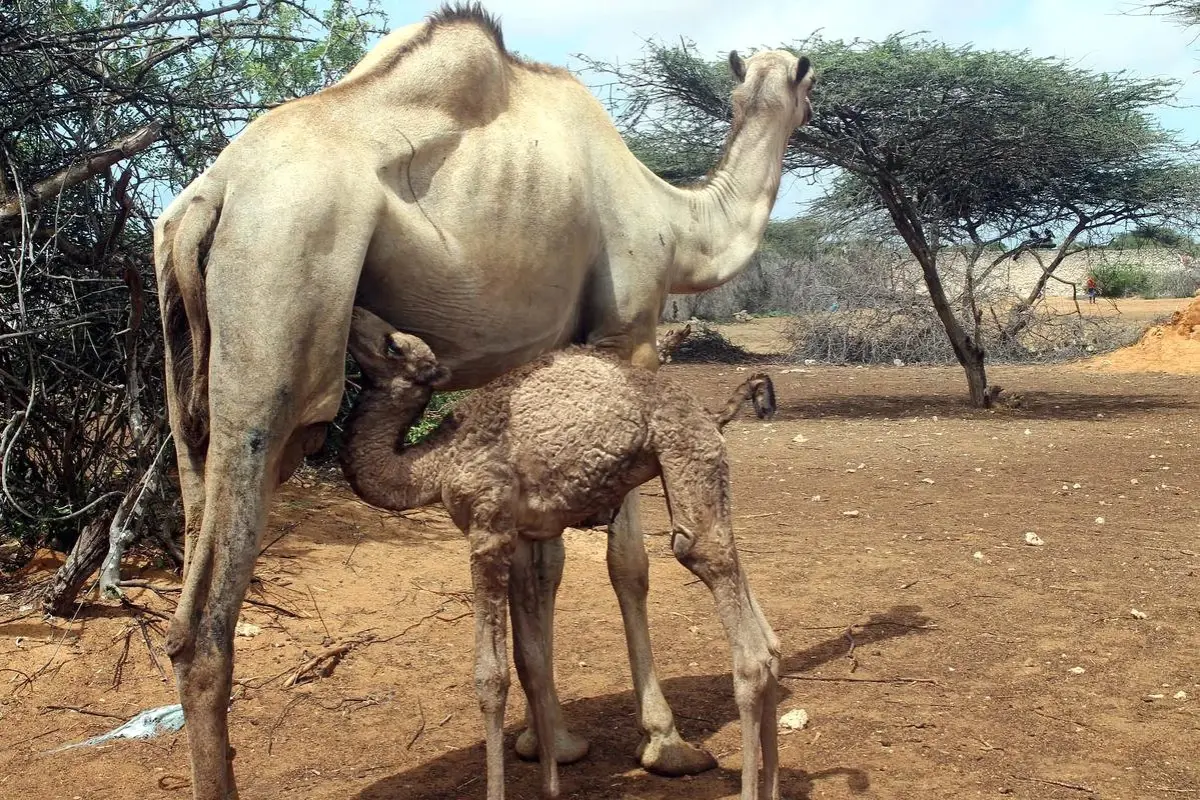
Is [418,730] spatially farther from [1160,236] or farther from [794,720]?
[1160,236]

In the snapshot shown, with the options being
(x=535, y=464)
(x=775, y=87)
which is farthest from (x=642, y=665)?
(x=775, y=87)

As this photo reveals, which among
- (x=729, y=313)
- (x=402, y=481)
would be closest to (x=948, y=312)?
(x=402, y=481)

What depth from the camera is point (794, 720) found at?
4.57m

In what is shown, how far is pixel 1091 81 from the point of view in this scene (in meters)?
14.7

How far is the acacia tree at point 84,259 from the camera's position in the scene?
5570mm

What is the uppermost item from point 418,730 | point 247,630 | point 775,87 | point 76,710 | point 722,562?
point 775,87

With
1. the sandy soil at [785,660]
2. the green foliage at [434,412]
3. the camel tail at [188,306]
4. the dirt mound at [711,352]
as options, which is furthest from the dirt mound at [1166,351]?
the camel tail at [188,306]

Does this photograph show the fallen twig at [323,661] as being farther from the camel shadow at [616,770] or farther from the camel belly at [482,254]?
the camel belly at [482,254]

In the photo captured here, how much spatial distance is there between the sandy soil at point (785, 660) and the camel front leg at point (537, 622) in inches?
4.0

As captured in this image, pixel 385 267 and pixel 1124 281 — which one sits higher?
pixel 1124 281

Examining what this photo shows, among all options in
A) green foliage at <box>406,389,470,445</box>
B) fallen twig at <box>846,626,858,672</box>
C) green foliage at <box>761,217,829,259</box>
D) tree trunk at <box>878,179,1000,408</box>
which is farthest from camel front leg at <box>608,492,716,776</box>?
green foliage at <box>761,217,829,259</box>

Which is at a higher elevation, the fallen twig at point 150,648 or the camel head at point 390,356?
the camel head at point 390,356

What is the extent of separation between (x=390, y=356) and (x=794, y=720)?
88.0 inches

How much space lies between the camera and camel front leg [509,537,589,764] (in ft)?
12.6
